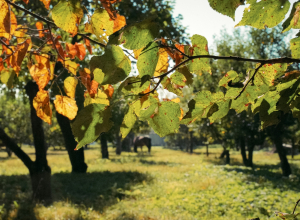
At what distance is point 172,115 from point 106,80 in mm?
208

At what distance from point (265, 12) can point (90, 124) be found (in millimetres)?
543

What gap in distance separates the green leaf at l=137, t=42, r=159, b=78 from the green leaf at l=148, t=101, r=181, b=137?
123mm

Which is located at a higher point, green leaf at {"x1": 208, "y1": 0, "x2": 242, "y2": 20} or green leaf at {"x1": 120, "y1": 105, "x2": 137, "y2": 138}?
green leaf at {"x1": 208, "y1": 0, "x2": 242, "y2": 20}

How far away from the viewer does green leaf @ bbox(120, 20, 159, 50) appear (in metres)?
0.53

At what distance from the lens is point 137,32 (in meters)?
0.53

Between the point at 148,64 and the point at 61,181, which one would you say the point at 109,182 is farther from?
the point at 148,64

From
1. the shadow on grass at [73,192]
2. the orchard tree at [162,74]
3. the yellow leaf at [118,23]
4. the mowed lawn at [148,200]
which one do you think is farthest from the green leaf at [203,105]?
the shadow on grass at [73,192]

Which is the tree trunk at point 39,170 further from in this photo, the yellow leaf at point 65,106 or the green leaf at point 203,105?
the green leaf at point 203,105

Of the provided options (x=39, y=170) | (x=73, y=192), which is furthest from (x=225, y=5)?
(x=73, y=192)

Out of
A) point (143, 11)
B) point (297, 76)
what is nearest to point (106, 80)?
point (297, 76)

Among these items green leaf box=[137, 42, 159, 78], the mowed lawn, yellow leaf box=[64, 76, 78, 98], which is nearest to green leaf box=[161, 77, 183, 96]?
green leaf box=[137, 42, 159, 78]

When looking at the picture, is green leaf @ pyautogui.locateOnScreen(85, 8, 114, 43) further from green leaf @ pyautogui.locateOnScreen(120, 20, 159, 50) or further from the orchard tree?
green leaf @ pyautogui.locateOnScreen(120, 20, 159, 50)

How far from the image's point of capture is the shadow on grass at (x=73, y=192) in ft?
18.4

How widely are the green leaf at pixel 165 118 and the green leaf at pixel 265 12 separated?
0.97ft
